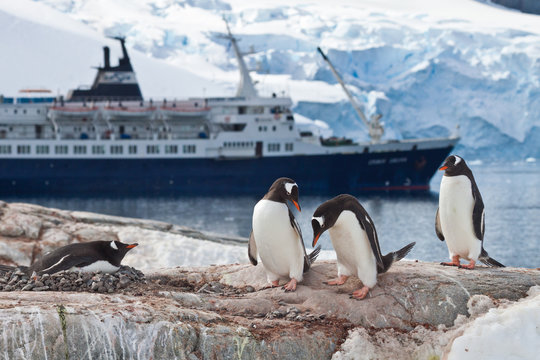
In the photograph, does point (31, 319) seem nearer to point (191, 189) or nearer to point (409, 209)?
point (409, 209)

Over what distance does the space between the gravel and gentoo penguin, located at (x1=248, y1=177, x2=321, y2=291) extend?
1118mm

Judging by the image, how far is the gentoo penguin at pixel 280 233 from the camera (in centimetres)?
589

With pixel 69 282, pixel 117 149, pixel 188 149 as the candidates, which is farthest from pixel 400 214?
pixel 69 282

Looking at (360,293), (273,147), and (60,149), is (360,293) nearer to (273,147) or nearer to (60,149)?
(273,147)

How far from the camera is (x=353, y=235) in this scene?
18.7 feet

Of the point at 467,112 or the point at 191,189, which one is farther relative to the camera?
the point at 467,112

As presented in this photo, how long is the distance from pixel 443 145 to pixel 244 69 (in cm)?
1260

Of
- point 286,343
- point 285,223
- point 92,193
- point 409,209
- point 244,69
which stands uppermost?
point 285,223

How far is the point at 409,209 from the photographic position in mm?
32281

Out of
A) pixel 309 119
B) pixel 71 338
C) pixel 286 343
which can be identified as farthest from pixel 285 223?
pixel 309 119

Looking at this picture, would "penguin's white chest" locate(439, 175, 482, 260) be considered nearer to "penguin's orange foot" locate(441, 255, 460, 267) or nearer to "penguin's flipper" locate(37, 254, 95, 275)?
"penguin's orange foot" locate(441, 255, 460, 267)

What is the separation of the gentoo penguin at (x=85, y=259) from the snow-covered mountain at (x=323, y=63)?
35.7 metres

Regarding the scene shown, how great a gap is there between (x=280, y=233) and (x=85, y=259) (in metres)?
1.63

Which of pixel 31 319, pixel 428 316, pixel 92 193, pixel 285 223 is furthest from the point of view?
pixel 92 193
